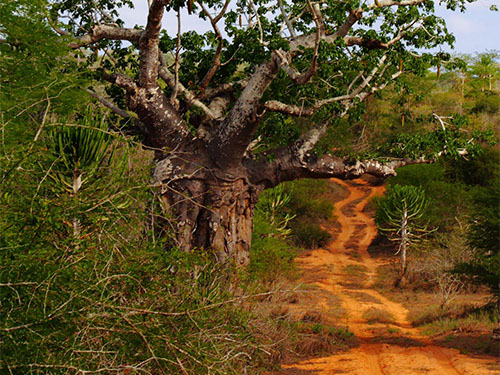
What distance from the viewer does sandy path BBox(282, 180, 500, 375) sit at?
791 centimetres

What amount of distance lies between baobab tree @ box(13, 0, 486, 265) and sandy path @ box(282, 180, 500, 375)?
242 centimetres

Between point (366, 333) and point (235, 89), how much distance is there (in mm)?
5368

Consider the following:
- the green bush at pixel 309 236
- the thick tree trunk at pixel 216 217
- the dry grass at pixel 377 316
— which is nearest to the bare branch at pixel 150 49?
the thick tree trunk at pixel 216 217

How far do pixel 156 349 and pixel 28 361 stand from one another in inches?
36.7

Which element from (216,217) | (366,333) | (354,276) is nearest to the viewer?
(216,217)

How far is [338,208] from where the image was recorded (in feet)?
110

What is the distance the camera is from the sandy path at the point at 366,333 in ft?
26.0

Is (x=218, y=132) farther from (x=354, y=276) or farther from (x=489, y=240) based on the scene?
(x=354, y=276)

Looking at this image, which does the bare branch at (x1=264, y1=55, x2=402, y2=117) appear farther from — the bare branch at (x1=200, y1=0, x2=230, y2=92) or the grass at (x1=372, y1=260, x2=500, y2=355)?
the grass at (x1=372, y1=260, x2=500, y2=355)

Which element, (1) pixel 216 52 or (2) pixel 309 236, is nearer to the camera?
(1) pixel 216 52

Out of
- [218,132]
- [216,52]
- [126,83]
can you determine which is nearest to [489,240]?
[218,132]

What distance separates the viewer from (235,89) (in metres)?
10.3

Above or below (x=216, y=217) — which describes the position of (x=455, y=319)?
below

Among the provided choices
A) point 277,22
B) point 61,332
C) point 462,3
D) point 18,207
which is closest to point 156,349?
point 61,332
